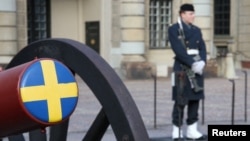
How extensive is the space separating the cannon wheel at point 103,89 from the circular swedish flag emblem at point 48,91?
6.8 inches

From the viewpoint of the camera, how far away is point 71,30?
20781 mm

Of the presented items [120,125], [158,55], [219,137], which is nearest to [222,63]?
[158,55]

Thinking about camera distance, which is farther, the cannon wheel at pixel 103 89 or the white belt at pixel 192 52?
the white belt at pixel 192 52

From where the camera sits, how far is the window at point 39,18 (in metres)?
20.1

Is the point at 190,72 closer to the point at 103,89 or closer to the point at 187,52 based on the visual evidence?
the point at 187,52

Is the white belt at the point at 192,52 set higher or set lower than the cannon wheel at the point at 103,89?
lower

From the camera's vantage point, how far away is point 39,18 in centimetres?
2038

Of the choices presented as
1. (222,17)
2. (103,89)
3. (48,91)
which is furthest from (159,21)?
(48,91)

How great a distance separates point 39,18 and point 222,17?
10793 mm

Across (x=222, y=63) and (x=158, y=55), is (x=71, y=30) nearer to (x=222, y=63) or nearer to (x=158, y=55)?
(x=158, y=55)

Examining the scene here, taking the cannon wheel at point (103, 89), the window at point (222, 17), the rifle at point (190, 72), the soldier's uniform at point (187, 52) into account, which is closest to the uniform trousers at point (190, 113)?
the soldier's uniform at point (187, 52)

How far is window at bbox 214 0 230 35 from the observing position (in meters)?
27.9

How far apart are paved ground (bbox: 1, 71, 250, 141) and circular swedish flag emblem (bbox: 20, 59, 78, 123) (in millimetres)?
3462

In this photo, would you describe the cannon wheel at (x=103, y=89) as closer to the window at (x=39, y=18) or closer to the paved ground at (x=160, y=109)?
the paved ground at (x=160, y=109)
